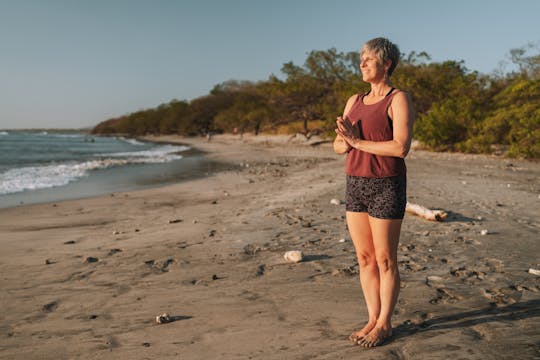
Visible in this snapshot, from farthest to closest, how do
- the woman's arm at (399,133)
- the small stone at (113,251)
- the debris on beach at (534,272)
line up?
1. the small stone at (113,251)
2. the debris on beach at (534,272)
3. the woman's arm at (399,133)

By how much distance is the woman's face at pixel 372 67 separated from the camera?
2840mm

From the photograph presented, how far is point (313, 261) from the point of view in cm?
516

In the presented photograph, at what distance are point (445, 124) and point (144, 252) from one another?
68.8 feet

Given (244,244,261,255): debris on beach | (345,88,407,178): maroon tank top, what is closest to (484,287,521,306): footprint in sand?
(345,88,407,178): maroon tank top

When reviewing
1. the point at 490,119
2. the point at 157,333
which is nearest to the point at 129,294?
the point at 157,333

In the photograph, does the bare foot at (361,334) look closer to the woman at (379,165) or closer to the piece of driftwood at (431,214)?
the woman at (379,165)

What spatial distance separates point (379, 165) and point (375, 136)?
20 cm

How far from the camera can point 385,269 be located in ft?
9.87

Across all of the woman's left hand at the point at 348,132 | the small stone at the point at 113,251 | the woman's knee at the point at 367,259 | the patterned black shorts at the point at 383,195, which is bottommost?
the small stone at the point at 113,251

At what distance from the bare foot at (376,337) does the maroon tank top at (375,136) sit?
1151 millimetres

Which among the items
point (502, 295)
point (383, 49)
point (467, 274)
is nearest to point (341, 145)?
point (383, 49)

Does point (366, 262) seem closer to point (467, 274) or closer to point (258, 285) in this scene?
point (258, 285)

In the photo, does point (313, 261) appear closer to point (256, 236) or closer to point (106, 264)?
point (256, 236)

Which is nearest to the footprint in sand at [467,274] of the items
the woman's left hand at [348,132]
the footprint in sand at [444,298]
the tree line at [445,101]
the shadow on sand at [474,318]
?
the footprint in sand at [444,298]
